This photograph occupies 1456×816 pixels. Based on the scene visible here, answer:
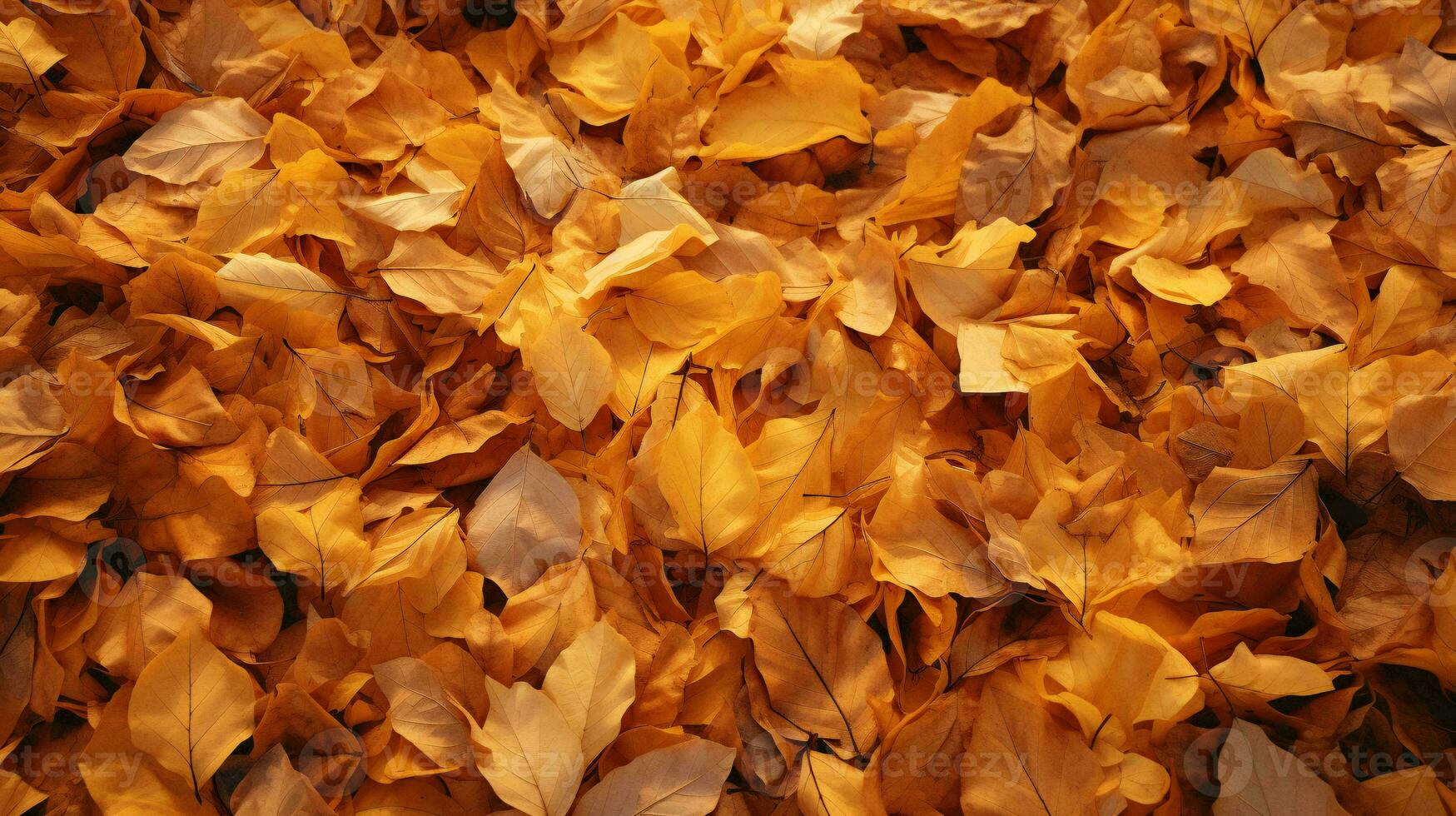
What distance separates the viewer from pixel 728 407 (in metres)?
0.64

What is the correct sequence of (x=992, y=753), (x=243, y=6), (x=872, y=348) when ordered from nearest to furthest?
(x=992, y=753) < (x=872, y=348) < (x=243, y=6)

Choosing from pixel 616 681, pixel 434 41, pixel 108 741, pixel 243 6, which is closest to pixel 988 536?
pixel 616 681

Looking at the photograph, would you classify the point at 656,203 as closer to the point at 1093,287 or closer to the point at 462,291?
the point at 462,291

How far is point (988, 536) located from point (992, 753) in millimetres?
121

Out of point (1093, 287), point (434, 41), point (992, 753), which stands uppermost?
point (434, 41)

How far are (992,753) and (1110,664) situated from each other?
81mm

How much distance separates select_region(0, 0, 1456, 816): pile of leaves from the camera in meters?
0.53

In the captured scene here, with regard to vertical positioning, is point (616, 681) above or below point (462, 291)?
below

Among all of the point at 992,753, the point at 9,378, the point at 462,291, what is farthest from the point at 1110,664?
the point at 9,378

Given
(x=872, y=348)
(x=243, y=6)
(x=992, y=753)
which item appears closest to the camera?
(x=992, y=753)

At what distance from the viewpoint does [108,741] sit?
53 cm

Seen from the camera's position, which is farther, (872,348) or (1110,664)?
(872,348)

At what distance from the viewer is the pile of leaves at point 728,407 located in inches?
20.9

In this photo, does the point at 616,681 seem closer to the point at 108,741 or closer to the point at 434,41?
the point at 108,741
